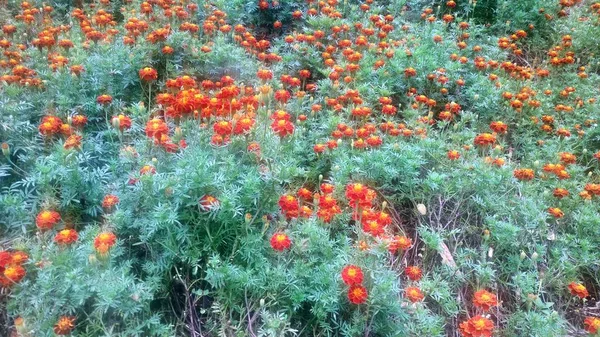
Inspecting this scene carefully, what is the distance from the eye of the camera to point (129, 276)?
88.2 inches

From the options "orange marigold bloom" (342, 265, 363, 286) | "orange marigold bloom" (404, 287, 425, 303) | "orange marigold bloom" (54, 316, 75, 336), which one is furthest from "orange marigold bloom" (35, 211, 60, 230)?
"orange marigold bloom" (404, 287, 425, 303)

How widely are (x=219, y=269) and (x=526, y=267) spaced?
1.77 m

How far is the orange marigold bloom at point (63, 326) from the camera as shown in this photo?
6.81 feet

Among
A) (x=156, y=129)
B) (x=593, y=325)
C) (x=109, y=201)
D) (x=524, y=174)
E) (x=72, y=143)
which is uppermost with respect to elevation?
(x=156, y=129)

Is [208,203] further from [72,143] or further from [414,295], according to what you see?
[414,295]

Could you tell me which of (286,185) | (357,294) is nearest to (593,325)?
(357,294)

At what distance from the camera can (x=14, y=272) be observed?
217 centimetres

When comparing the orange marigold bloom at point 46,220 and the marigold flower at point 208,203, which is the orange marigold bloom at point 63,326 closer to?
the orange marigold bloom at point 46,220

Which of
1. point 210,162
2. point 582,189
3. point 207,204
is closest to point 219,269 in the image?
point 207,204

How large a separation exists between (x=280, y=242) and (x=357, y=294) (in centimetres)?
41

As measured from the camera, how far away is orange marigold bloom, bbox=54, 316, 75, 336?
81.7 inches

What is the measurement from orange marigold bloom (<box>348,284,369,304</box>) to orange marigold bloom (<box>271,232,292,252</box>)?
13.7 inches

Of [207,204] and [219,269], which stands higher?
[207,204]

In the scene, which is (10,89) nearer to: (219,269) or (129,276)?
(129,276)
